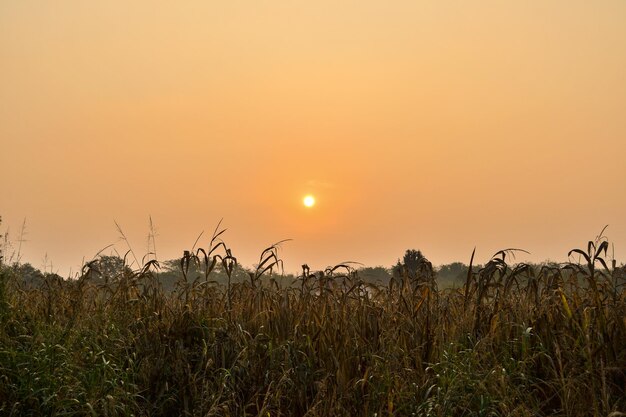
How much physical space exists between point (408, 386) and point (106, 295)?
4.05 metres

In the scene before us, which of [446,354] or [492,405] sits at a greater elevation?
[446,354]

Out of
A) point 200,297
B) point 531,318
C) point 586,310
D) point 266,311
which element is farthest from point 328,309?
point 586,310

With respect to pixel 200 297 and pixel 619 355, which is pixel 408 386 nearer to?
pixel 619 355

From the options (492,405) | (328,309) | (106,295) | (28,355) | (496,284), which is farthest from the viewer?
(106,295)

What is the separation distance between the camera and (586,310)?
6.75 m

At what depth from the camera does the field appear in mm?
6125

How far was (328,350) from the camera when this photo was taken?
6836mm

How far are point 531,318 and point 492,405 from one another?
4.55 ft

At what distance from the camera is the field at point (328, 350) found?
20.1 feet

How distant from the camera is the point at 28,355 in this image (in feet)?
21.9

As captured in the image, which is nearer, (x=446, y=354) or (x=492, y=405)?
(x=492, y=405)

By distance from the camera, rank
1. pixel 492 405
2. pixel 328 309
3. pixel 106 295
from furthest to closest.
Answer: pixel 106 295
pixel 328 309
pixel 492 405

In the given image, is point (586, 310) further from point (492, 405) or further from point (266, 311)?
point (266, 311)

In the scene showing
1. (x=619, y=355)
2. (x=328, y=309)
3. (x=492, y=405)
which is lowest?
(x=492, y=405)
